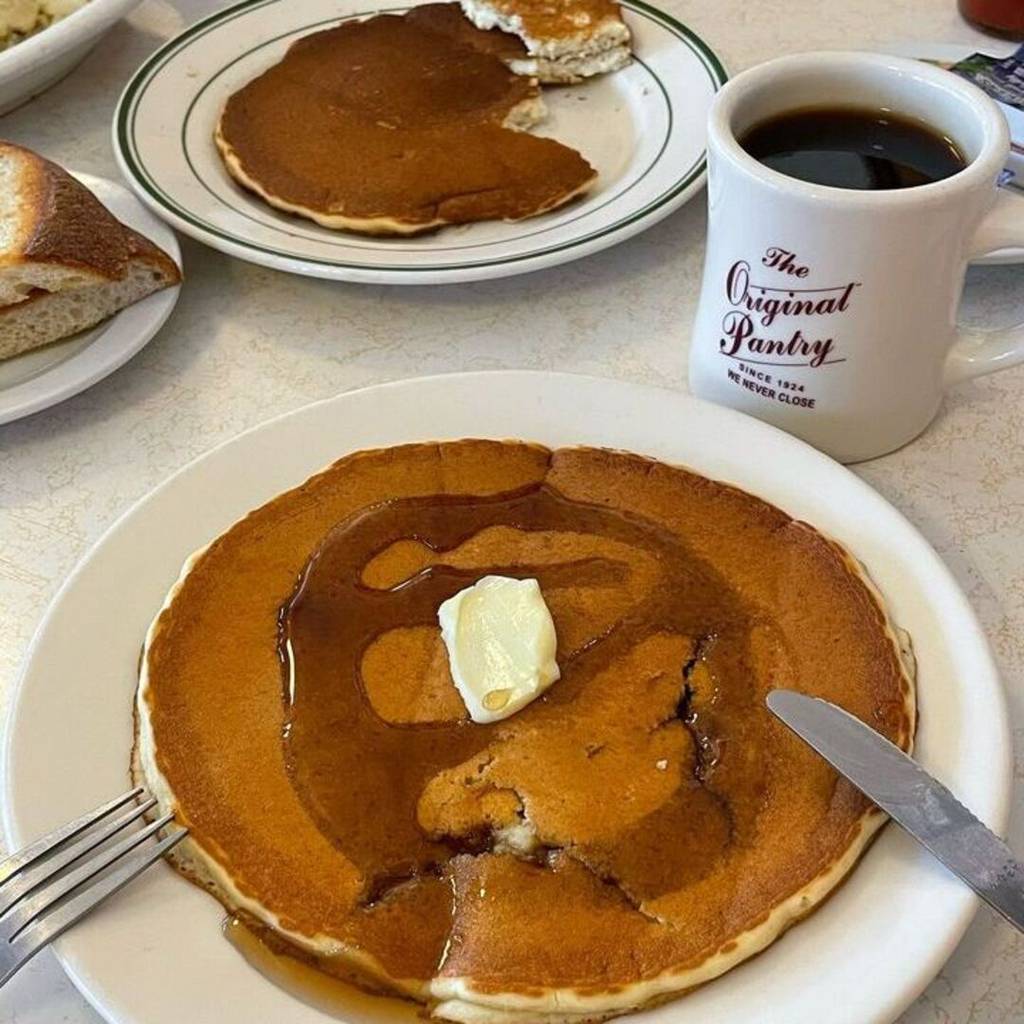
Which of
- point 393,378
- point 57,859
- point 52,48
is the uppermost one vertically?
point 52,48

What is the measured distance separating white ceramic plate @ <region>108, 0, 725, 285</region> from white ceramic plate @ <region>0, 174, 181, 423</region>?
107mm

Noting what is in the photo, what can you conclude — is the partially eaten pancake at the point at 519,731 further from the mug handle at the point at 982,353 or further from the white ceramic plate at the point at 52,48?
the white ceramic plate at the point at 52,48

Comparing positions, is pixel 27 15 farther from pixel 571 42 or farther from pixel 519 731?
pixel 519 731

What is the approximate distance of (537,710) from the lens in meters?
0.93

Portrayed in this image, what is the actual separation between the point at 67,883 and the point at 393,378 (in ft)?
2.38

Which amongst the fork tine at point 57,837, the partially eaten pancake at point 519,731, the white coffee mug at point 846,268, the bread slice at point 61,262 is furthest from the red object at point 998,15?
the fork tine at point 57,837

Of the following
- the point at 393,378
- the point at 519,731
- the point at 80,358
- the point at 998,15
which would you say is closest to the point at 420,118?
the point at 393,378

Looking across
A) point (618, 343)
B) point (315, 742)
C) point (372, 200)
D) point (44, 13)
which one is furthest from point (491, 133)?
point (315, 742)

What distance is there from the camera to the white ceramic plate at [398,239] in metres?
1.42

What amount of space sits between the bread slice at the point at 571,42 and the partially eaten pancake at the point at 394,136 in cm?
6

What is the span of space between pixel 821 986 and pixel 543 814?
0.22m

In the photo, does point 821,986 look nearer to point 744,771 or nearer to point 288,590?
point 744,771

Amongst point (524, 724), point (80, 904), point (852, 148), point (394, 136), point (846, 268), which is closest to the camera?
point (80, 904)

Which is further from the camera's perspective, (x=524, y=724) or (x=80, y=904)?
(x=524, y=724)
